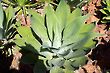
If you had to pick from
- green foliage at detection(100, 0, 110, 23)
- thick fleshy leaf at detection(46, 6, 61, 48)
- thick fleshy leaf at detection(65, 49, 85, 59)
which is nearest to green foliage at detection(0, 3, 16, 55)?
thick fleshy leaf at detection(46, 6, 61, 48)

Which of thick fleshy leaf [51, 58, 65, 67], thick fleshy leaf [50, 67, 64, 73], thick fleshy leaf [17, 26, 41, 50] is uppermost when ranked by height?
thick fleshy leaf [17, 26, 41, 50]

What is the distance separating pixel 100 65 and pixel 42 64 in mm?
619

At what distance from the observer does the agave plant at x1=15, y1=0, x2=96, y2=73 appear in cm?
185

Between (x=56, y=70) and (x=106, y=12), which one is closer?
(x=56, y=70)

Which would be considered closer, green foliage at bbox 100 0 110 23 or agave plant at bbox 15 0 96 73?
agave plant at bbox 15 0 96 73

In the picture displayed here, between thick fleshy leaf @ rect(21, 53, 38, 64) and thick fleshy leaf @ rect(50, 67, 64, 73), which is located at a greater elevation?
thick fleshy leaf @ rect(21, 53, 38, 64)

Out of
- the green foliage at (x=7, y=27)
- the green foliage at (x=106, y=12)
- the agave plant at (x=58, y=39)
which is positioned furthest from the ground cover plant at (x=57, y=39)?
the green foliage at (x=106, y=12)

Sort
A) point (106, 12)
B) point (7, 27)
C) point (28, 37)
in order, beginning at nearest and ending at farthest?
point (28, 37), point (7, 27), point (106, 12)

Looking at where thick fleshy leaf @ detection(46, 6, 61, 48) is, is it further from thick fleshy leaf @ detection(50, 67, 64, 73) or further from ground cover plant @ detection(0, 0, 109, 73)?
thick fleshy leaf @ detection(50, 67, 64, 73)

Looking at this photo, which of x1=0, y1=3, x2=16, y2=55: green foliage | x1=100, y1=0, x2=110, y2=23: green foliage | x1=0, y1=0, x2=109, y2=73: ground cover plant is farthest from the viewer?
x1=100, y1=0, x2=110, y2=23: green foliage

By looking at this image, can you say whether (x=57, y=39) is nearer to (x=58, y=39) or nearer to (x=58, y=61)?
(x=58, y=39)

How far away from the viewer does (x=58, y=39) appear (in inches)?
74.1

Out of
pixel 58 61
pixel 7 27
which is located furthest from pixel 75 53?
pixel 7 27

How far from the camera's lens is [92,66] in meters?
2.27
